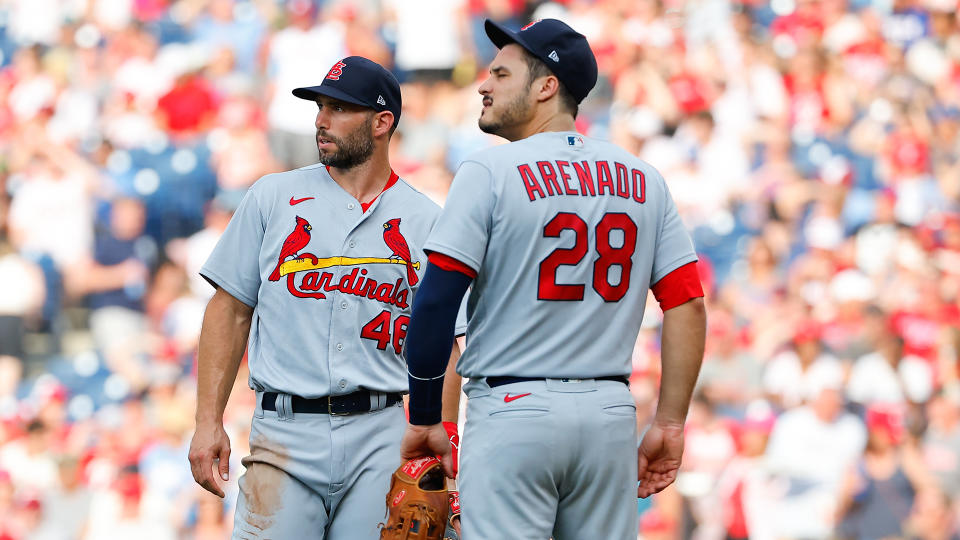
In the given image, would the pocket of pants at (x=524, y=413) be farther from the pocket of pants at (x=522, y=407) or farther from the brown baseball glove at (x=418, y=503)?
the brown baseball glove at (x=418, y=503)

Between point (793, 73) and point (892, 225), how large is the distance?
71.0 inches

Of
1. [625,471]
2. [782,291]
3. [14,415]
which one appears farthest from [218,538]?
[625,471]

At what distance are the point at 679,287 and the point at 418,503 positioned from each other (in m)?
0.92

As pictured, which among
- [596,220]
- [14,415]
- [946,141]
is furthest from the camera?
[946,141]

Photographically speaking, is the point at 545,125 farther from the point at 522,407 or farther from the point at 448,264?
the point at 522,407

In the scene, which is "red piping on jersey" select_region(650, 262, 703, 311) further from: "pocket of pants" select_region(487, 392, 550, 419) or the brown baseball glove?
the brown baseball glove

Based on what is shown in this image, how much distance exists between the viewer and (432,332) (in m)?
2.93

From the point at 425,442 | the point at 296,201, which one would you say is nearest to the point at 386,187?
the point at 296,201

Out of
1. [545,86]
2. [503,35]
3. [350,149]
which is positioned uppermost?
[503,35]

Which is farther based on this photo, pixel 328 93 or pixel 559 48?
pixel 328 93

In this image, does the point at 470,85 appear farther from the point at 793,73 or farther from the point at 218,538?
the point at 218,538

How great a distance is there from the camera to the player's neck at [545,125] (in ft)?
10.2

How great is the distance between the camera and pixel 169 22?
1102 centimetres

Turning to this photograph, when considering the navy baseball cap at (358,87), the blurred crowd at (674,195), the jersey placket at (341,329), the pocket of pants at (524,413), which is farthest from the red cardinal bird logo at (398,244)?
the blurred crowd at (674,195)
